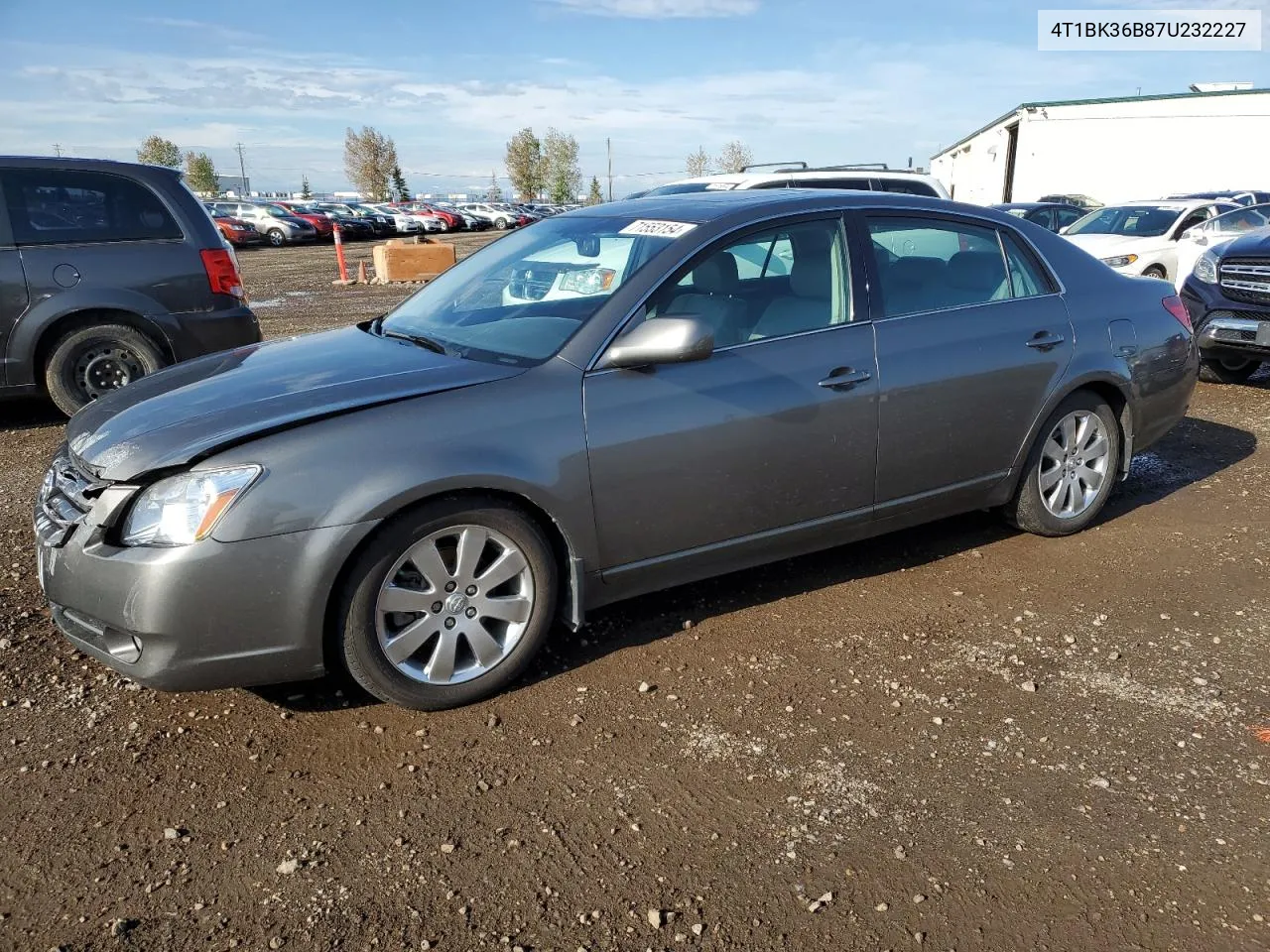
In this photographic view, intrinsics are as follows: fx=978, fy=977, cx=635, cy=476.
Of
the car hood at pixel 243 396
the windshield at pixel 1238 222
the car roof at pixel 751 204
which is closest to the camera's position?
the car hood at pixel 243 396

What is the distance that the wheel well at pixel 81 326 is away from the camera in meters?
6.61

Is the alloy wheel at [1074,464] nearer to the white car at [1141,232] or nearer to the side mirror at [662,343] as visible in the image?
the side mirror at [662,343]

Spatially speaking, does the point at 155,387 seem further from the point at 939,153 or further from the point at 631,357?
the point at 939,153

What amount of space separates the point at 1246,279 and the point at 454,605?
7.37 meters

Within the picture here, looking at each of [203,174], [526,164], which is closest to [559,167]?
[526,164]

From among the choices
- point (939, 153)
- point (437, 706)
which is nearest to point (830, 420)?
point (437, 706)

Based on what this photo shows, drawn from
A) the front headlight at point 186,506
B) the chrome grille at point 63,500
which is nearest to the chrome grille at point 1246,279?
the front headlight at point 186,506

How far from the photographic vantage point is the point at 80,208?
21.8ft

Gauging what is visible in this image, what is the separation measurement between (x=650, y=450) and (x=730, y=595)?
3.38 feet

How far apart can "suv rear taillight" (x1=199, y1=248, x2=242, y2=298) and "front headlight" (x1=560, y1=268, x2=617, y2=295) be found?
13.3 ft

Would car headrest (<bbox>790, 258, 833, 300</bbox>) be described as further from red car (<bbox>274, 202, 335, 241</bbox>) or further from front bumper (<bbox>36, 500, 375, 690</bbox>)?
red car (<bbox>274, 202, 335, 241</bbox>)

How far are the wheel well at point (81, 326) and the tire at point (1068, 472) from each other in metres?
5.63

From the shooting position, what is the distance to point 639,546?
344 cm

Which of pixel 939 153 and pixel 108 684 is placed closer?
pixel 108 684
